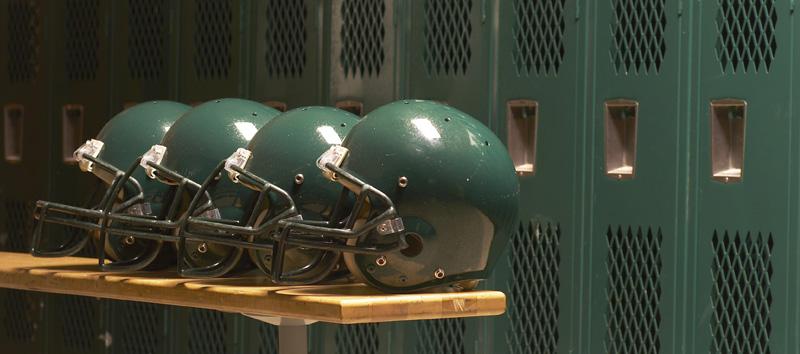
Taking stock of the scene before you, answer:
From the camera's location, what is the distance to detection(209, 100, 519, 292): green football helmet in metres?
3.56

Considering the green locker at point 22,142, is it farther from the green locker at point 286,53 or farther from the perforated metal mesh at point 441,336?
the perforated metal mesh at point 441,336

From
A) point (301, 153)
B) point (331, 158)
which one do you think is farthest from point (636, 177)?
point (331, 158)

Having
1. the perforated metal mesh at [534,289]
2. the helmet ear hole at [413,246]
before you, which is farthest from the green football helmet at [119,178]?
the perforated metal mesh at [534,289]

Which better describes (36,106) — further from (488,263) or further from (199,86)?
(488,263)

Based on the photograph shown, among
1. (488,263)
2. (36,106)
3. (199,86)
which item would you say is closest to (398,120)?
(488,263)

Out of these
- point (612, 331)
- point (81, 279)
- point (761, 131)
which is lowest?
point (612, 331)

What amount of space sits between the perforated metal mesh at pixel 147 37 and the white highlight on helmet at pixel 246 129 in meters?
2.52

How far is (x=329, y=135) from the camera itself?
3.91 m

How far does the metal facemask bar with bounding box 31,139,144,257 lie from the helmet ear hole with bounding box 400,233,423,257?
0.91 m

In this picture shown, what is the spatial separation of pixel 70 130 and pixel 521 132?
8.64 feet

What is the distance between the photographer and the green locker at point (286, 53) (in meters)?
6.05

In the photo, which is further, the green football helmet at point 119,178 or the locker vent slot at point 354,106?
the locker vent slot at point 354,106

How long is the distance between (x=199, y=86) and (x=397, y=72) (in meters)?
1.16

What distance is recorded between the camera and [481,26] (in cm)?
548
